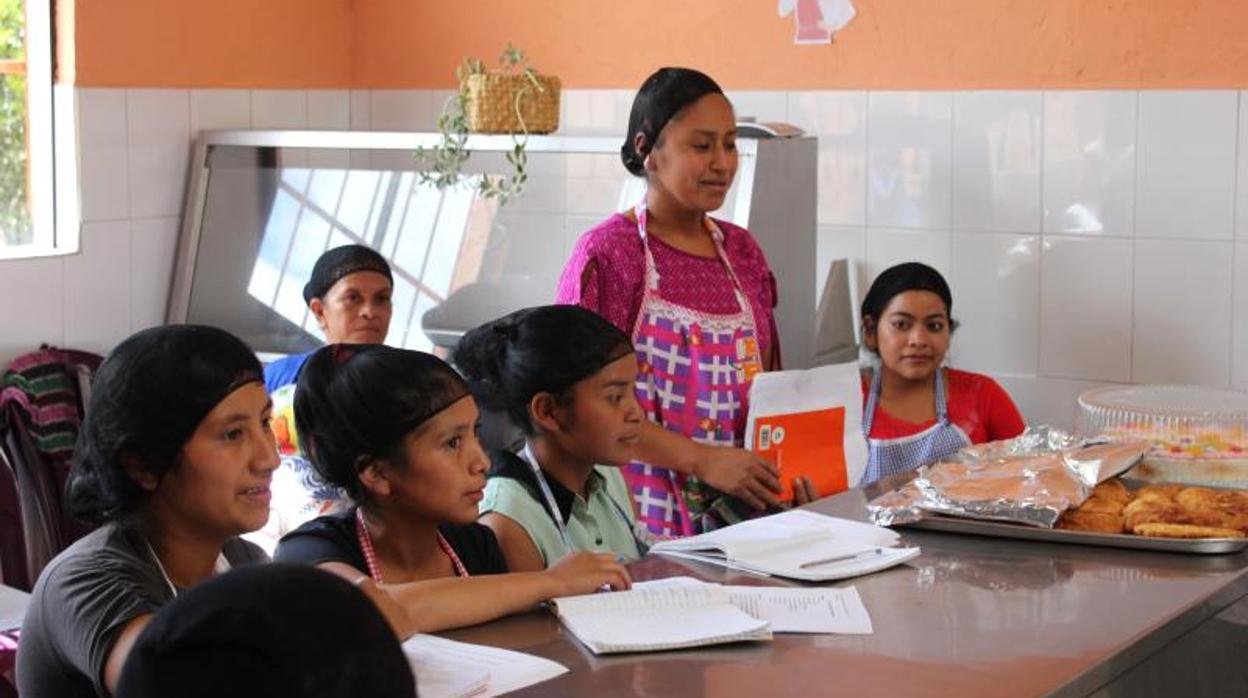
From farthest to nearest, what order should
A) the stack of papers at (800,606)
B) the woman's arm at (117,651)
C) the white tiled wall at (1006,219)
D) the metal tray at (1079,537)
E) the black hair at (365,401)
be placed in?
the white tiled wall at (1006,219) → the metal tray at (1079,537) → the black hair at (365,401) → the stack of papers at (800,606) → the woman's arm at (117,651)

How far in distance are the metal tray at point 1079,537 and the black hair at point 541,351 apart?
0.51 m

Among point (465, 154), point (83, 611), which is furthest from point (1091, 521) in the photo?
point (465, 154)

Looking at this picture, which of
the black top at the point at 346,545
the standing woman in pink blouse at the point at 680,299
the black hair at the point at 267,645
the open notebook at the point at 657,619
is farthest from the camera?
the standing woman in pink blouse at the point at 680,299

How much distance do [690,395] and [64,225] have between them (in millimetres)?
1968

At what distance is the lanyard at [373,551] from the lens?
7.07 ft

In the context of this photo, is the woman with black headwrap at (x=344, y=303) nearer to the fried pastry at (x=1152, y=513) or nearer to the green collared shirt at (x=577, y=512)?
the green collared shirt at (x=577, y=512)

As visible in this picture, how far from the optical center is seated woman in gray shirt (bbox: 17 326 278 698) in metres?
1.93

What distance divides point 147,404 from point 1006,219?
2.47 metres

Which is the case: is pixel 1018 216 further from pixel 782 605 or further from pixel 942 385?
pixel 782 605

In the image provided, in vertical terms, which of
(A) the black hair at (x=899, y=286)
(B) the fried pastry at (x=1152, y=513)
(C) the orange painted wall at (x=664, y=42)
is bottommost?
(B) the fried pastry at (x=1152, y=513)

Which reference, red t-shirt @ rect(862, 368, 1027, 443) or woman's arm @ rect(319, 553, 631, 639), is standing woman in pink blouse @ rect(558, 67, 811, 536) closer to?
red t-shirt @ rect(862, 368, 1027, 443)

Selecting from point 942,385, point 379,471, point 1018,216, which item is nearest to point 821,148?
point 1018,216

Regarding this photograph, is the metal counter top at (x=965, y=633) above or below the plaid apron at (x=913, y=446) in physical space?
below

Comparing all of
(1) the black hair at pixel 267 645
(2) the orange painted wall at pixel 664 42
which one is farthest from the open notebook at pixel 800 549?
(2) the orange painted wall at pixel 664 42
